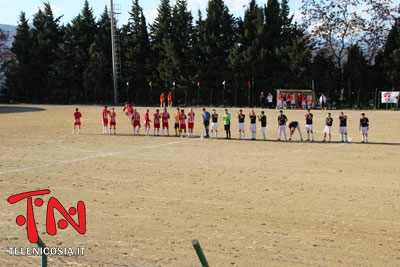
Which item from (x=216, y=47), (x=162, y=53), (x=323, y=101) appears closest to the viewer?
(x=323, y=101)

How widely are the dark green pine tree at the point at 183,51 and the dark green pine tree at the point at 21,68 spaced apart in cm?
2296

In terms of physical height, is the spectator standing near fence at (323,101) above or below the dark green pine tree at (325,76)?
below

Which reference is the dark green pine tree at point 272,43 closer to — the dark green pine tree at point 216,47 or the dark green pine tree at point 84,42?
the dark green pine tree at point 216,47

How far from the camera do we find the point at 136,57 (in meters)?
55.7

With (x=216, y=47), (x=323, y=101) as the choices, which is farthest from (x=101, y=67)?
(x=323, y=101)

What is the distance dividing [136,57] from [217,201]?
47.7m

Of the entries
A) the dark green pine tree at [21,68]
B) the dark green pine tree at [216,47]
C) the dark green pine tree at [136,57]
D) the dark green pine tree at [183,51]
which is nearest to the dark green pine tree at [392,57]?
the dark green pine tree at [216,47]

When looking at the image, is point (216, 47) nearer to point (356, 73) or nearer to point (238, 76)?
point (238, 76)

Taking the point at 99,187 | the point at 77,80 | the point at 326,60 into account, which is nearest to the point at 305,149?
the point at 99,187

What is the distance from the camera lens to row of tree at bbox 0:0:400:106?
46.8 metres

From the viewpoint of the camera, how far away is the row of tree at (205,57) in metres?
46.8

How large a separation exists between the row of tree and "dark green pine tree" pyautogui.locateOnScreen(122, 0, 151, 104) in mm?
136

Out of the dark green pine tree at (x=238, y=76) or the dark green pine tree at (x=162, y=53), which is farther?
the dark green pine tree at (x=162, y=53)

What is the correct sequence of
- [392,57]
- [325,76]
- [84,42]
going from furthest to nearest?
[84,42] → [325,76] → [392,57]
